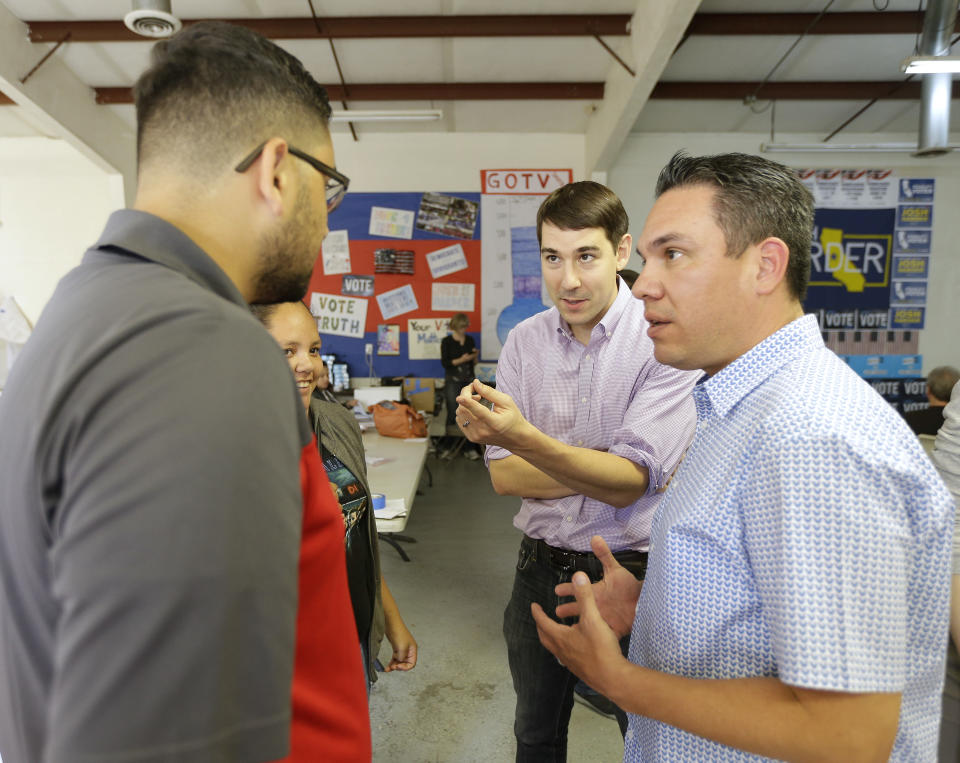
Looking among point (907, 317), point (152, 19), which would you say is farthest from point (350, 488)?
point (907, 317)

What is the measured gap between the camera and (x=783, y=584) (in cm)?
75

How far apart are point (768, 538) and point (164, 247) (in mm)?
799

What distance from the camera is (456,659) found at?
3201mm

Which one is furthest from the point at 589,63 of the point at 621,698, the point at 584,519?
the point at 621,698

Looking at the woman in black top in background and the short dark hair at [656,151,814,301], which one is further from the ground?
the short dark hair at [656,151,814,301]

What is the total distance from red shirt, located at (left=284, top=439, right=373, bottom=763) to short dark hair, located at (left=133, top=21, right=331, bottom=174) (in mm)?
367

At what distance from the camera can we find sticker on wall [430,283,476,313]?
25.8ft

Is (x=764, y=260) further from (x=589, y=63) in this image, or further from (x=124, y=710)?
(x=589, y=63)

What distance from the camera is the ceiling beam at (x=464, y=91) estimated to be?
22.2 ft

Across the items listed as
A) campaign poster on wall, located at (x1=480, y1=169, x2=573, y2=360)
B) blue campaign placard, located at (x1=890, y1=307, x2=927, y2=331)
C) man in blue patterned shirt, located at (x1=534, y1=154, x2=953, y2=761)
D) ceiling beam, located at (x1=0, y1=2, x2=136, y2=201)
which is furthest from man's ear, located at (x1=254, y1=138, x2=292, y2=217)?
blue campaign placard, located at (x1=890, y1=307, x2=927, y2=331)

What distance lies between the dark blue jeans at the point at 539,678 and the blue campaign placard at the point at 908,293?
810 cm

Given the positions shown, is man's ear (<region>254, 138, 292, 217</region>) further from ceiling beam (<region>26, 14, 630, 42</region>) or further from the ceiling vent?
ceiling beam (<region>26, 14, 630, 42</region>)

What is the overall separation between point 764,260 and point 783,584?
1.76ft

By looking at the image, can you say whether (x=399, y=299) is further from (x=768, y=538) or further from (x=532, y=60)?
(x=768, y=538)
